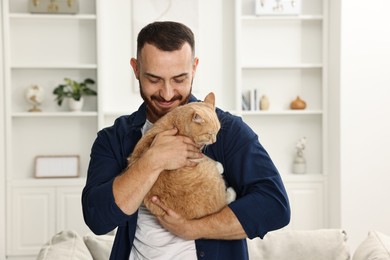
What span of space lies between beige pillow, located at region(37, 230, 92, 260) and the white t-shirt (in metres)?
0.92

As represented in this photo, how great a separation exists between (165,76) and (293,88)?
3.80m

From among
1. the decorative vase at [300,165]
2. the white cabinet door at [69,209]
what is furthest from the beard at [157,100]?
the decorative vase at [300,165]

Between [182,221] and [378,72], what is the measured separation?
11.8 feet

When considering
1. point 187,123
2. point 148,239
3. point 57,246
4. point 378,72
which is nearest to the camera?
point 187,123

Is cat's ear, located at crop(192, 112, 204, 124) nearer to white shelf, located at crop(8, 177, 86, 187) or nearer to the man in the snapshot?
the man

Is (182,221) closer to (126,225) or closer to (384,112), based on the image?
(126,225)

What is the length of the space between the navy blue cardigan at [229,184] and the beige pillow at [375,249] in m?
0.98

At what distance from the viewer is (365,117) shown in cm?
482

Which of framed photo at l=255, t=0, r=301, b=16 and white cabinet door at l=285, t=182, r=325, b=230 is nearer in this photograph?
framed photo at l=255, t=0, r=301, b=16

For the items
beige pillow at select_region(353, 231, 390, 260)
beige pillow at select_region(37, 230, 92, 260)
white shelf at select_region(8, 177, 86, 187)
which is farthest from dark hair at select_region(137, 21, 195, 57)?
white shelf at select_region(8, 177, 86, 187)

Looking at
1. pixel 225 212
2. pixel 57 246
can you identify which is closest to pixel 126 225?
pixel 225 212

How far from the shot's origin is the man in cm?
154

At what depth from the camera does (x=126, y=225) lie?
1.68m

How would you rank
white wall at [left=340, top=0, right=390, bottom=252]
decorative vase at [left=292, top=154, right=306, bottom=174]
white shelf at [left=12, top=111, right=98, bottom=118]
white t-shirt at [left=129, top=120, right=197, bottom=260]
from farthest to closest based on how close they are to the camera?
decorative vase at [left=292, top=154, right=306, bottom=174] → white shelf at [left=12, top=111, right=98, bottom=118] → white wall at [left=340, top=0, right=390, bottom=252] → white t-shirt at [left=129, top=120, right=197, bottom=260]
